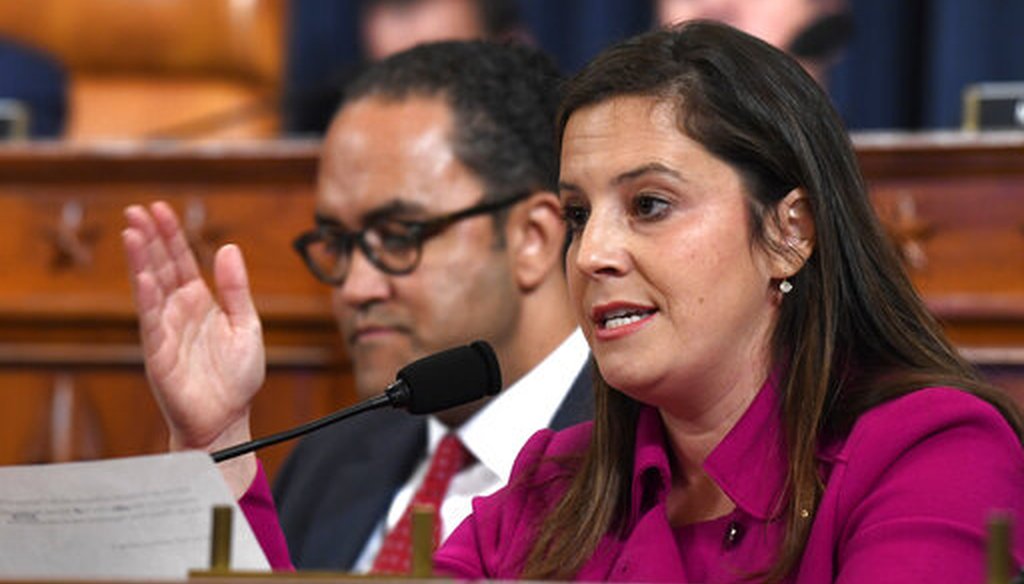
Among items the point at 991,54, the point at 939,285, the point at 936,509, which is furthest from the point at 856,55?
the point at 936,509

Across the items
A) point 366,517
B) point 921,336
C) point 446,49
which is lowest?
point 366,517

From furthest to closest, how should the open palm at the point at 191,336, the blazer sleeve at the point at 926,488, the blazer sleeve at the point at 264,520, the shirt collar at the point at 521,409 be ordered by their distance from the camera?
the shirt collar at the point at 521,409 < the open palm at the point at 191,336 < the blazer sleeve at the point at 264,520 < the blazer sleeve at the point at 926,488

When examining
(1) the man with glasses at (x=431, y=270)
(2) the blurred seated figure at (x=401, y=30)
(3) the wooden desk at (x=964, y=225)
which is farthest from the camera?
(2) the blurred seated figure at (x=401, y=30)

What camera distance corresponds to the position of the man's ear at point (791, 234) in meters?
1.85

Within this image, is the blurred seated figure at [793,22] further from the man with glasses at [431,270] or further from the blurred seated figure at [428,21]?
the man with glasses at [431,270]

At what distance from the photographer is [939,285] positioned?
10.1 feet

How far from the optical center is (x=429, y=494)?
2.76 metres

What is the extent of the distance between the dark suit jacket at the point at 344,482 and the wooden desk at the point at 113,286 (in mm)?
362

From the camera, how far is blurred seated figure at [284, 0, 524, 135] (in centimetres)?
412

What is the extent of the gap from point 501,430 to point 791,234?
3.17ft

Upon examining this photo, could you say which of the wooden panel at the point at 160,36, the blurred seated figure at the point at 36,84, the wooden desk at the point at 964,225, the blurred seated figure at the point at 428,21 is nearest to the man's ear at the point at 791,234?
the wooden desk at the point at 964,225

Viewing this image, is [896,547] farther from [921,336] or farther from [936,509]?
[921,336]

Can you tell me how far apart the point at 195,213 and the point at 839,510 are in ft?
6.57

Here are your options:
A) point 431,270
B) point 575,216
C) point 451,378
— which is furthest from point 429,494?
point 575,216
